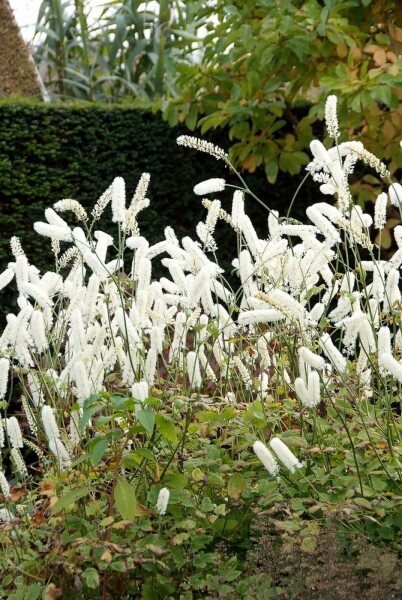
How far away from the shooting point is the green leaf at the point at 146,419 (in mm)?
2091

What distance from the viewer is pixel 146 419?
6.97ft

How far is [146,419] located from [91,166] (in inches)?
171

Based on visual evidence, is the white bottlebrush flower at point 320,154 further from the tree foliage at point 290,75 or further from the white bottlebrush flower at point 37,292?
the tree foliage at point 290,75

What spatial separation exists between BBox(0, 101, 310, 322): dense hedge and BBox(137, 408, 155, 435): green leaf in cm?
361

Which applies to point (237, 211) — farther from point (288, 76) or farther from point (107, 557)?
point (288, 76)

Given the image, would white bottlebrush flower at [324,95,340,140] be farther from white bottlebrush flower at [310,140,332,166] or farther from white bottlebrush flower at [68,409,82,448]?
white bottlebrush flower at [68,409,82,448]

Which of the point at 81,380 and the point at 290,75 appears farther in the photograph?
the point at 290,75

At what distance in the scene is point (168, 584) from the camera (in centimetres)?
240

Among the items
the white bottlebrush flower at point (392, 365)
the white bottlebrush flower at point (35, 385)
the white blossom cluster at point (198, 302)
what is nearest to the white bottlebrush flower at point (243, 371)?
the white blossom cluster at point (198, 302)

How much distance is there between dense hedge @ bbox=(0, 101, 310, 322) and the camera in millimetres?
5957

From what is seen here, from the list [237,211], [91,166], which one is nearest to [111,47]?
[91,166]

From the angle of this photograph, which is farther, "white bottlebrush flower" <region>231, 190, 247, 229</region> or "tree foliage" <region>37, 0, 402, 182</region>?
"tree foliage" <region>37, 0, 402, 182</region>

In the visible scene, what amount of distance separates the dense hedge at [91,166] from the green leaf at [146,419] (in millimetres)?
3612

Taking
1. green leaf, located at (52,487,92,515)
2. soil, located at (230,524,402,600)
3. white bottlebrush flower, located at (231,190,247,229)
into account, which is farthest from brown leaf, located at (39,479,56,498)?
white bottlebrush flower, located at (231,190,247,229)
